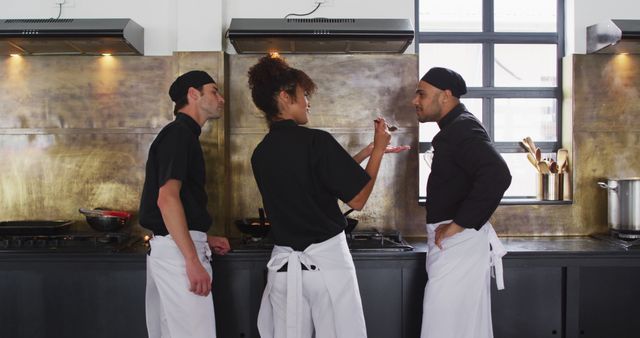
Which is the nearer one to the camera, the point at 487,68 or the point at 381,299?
the point at 381,299

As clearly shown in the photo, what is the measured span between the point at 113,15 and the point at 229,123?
955 mm

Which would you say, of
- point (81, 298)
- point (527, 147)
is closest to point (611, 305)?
point (527, 147)

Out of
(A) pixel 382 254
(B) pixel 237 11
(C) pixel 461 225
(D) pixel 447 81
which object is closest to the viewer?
(C) pixel 461 225

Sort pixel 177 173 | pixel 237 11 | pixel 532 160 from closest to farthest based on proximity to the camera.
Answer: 1. pixel 177 173
2. pixel 237 11
3. pixel 532 160

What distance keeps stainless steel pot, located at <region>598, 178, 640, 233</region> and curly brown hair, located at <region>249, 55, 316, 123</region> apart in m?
2.05

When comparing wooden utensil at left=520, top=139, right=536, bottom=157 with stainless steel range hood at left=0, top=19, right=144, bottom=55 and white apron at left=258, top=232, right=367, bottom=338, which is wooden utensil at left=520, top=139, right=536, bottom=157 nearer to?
white apron at left=258, top=232, right=367, bottom=338

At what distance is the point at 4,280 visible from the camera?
3.00 metres

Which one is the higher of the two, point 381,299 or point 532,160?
point 532,160

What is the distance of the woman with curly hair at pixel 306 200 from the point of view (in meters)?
2.18

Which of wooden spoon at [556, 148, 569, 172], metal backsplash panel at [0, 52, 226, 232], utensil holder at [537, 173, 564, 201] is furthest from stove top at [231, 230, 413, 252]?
wooden spoon at [556, 148, 569, 172]

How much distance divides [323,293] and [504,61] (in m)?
2.25

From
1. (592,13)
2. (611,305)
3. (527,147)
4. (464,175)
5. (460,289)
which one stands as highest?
(592,13)

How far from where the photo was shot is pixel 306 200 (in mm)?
2178

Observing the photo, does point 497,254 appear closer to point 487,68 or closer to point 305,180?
point 305,180
